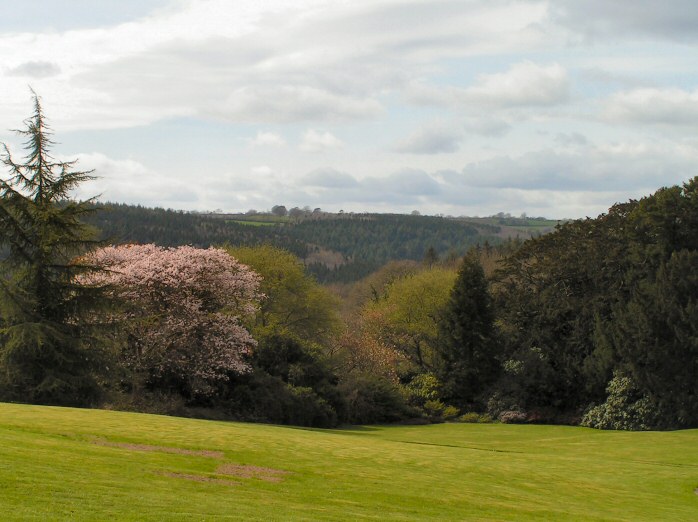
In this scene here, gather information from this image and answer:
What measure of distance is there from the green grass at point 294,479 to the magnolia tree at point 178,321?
13.6 m

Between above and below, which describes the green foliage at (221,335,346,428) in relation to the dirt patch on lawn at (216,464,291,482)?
below

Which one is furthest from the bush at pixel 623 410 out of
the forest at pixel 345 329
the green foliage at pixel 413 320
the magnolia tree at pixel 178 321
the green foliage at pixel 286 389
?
the magnolia tree at pixel 178 321

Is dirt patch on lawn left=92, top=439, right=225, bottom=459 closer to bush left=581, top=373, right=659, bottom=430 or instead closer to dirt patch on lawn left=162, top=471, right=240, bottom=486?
dirt patch on lawn left=162, top=471, right=240, bottom=486

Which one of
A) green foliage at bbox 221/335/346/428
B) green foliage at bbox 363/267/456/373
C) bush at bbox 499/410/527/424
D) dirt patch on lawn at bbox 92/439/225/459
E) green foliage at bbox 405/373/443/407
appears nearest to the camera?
dirt patch on lawn at bbox 92/439/225/459

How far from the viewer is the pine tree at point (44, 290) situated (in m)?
35.7

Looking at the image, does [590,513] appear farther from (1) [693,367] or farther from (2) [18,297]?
(1) [693,367]

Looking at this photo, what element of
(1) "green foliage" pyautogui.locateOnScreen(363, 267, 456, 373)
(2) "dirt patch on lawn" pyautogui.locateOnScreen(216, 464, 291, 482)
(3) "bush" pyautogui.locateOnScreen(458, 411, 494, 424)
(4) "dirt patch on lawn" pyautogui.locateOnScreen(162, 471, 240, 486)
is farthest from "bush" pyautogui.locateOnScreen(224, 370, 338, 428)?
(4) "dirt patch on lawn" pyautogui.locateOnScreen(162, 471, 240, 486)

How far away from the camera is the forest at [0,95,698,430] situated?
37969mm

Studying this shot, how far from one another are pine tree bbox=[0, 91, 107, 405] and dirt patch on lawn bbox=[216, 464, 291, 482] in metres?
18.4

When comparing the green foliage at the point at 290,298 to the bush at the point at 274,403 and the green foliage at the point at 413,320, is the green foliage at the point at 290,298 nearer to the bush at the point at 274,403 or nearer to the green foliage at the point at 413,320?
the green foliage at the point at 413,320

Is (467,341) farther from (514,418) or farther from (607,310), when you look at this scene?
(607,310)

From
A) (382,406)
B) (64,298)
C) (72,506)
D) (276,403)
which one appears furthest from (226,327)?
(72,506)

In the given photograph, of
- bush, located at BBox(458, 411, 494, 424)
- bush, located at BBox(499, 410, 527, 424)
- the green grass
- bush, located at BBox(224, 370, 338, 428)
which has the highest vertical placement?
the green grass

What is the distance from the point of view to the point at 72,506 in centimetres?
1248
